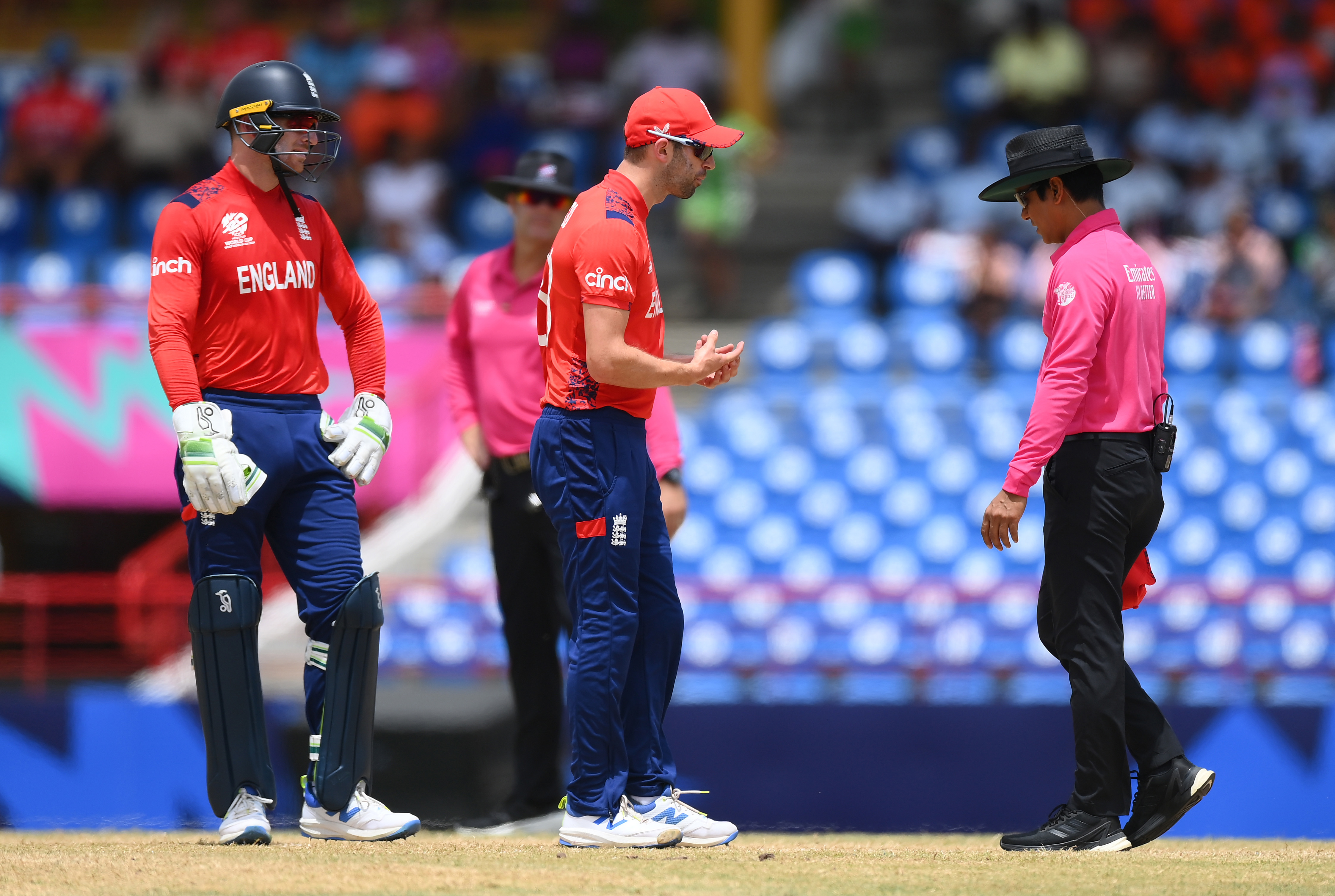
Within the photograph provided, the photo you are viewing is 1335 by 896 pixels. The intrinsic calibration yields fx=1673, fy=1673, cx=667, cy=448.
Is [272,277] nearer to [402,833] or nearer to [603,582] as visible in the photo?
[603,582]

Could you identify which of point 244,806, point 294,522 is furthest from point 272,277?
point 244,806

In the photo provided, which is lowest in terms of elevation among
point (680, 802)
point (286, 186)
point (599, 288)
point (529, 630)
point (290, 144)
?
point (680, 802)

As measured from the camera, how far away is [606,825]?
15.1 feet

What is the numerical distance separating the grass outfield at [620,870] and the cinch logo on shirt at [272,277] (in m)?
1.56

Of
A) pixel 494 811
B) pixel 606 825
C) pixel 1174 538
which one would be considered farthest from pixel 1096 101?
pixel 606 825

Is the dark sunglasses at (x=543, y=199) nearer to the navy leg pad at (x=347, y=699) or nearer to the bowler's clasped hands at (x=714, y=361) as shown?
the bowler's clasped hands at (x=714, y=361)

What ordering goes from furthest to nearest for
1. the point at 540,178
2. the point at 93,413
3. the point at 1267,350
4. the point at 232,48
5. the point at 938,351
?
the point at 232,48 → the point at 938,351 → the point at 1267,350 → the point at 93,413 → the point at 540,178

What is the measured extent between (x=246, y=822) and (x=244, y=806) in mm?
63

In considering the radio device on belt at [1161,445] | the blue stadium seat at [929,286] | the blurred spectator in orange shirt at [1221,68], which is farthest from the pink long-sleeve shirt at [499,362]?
the blurred spectator in orange shirt at [1221,68]

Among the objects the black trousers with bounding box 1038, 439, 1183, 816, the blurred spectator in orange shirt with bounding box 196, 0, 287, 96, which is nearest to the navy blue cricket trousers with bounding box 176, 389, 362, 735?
the black trousers with bounding box 1038, 439, 1183, 816

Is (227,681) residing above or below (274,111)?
below

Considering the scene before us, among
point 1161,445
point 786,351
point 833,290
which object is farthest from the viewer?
point 833,290

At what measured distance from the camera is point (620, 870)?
4.20 metres

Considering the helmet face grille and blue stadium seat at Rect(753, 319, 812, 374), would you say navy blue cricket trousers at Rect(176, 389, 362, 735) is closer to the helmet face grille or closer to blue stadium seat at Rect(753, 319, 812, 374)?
the helmet face grille
